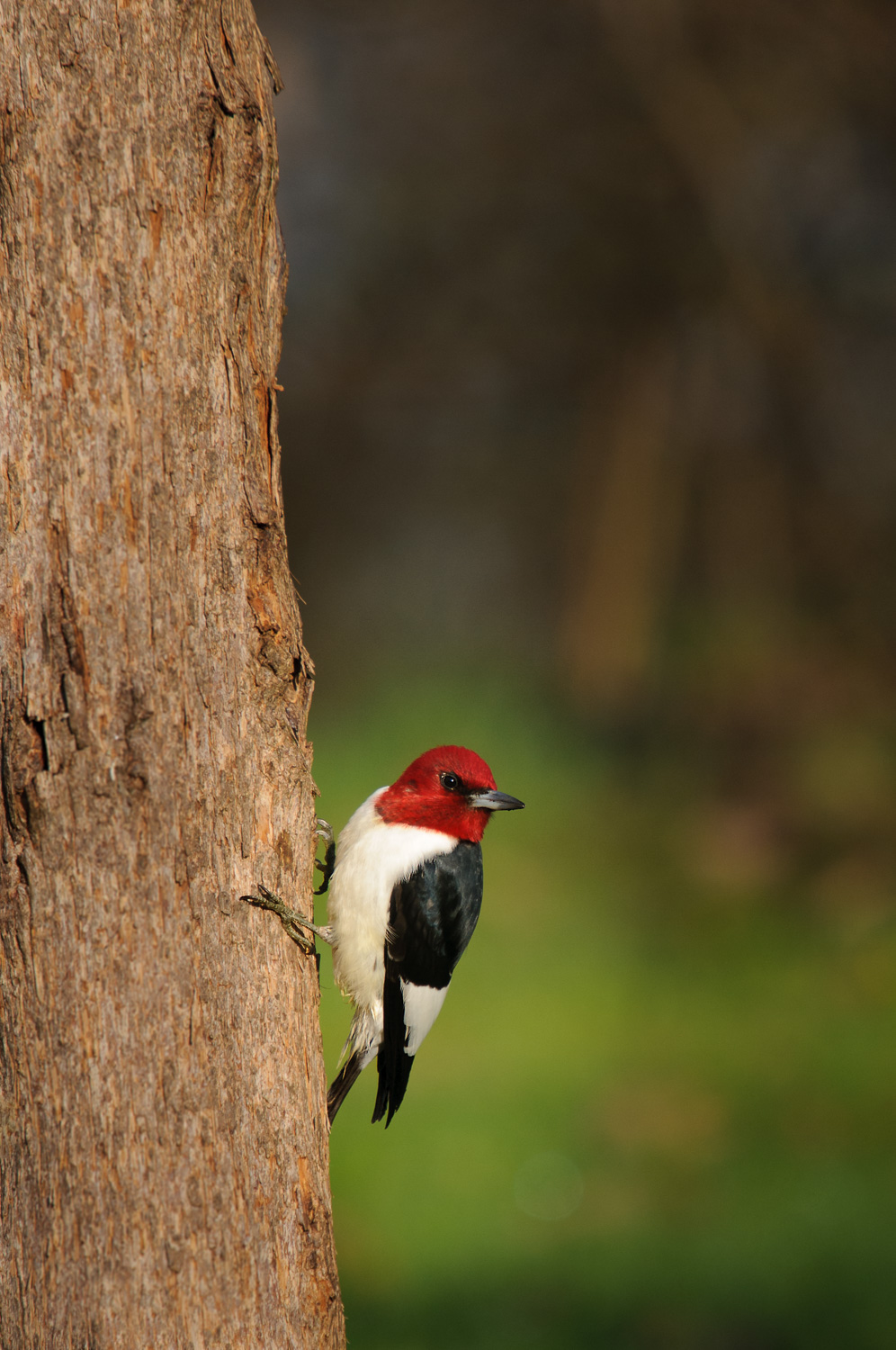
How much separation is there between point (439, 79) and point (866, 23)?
289cm

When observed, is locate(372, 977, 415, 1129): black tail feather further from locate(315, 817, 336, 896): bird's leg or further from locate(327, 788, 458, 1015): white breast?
locate(315, 817, 336, 896): bird's leg

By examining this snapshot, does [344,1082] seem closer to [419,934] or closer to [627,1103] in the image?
[419,934]

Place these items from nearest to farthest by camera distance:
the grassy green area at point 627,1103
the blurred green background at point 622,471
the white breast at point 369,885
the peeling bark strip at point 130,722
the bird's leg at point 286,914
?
the peeling bark strip at point 130,722 < the bird's leg at point 286,914 < the white breast at point 369,885 < the grassy green area at point 627,1103 < the blurred green background at point 622,471

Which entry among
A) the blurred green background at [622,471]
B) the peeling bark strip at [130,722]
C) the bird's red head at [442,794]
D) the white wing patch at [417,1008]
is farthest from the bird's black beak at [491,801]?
the blurred green background at [622,471]

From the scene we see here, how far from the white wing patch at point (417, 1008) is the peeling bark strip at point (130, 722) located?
1.15 m

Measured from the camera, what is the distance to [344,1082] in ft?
11.2

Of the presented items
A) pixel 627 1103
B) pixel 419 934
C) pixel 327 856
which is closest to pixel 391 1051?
pixel 419 934

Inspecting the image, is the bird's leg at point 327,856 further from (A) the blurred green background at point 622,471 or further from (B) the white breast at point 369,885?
(A) the blurred green background at point 622,471

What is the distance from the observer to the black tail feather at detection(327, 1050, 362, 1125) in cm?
336

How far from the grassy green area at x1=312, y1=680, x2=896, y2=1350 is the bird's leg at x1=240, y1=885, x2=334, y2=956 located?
Answer: 1.46m

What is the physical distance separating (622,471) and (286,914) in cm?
692

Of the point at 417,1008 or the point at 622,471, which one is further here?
the point at 622,471

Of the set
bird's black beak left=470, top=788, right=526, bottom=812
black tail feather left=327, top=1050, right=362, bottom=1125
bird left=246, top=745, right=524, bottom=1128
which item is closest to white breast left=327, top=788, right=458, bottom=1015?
bird left=246, top=745, right=524, bottom=1128

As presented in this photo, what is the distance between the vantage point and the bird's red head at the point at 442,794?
10.8 feet
